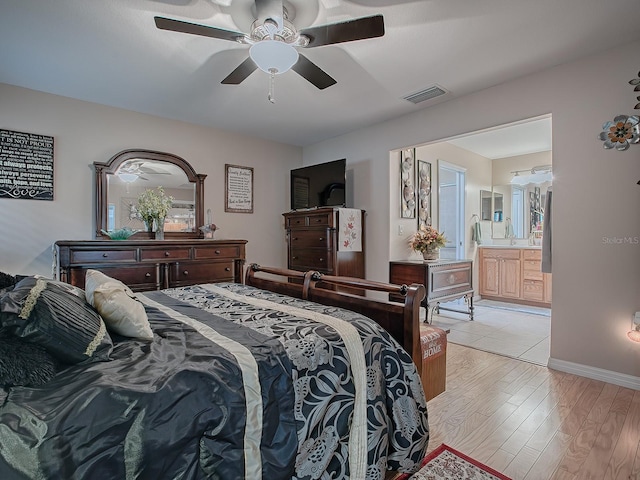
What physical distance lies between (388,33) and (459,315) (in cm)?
377

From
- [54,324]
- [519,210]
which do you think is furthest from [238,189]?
[519,210]

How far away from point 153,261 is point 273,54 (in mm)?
2351

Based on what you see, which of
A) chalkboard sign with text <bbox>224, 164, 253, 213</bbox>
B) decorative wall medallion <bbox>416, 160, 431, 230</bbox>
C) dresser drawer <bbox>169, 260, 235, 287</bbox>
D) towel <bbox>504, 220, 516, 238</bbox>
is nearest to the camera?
dresser drawer <bbox>169, 260, 235, 287</bbox>

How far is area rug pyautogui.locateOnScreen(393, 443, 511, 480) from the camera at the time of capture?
4.99ft

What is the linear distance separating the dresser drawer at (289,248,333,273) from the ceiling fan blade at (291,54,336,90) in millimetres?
2059

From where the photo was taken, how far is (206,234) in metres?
4.03

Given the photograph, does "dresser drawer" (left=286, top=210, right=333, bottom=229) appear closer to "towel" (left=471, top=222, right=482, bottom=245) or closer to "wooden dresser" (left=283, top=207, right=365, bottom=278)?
"wooden dresser" (left=283, top=207, right=365, bottom=278)

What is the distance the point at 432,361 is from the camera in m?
2.09

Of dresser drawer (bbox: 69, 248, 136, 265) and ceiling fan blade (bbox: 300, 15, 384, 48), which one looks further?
dresser drawer (bbox: 69, 248, 136, 265)

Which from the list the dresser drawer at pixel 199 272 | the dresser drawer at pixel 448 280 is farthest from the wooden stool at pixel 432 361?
the dresser drawer at pixel 199 272

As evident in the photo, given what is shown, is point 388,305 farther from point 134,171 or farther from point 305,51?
point 134,171

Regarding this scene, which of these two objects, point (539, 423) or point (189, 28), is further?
point (539, 423)

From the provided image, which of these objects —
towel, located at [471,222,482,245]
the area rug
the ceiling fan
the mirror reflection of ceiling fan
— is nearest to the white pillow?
the area rug

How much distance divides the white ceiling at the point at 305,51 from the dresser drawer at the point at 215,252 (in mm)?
1530
